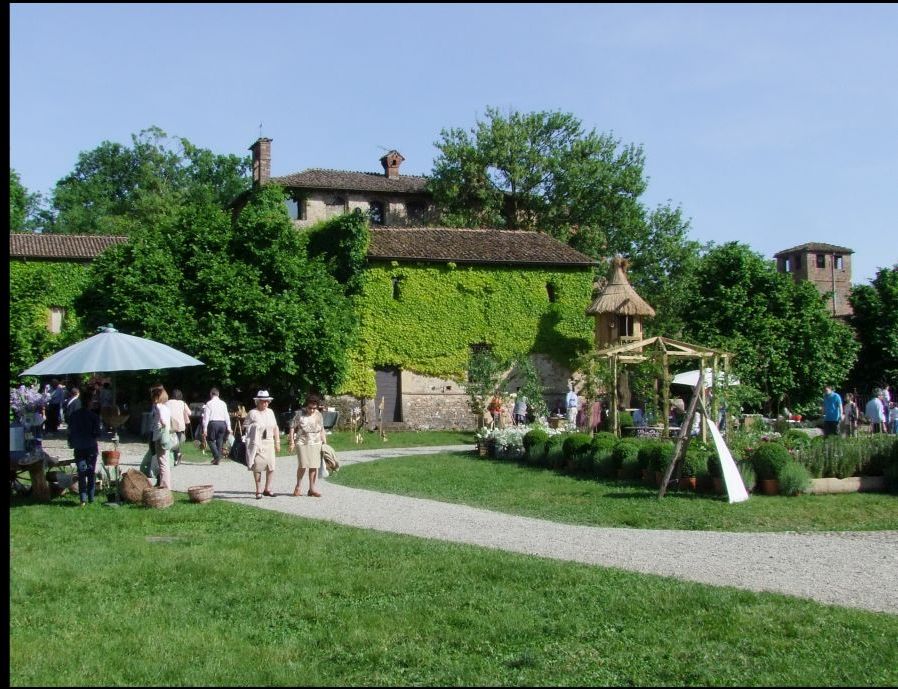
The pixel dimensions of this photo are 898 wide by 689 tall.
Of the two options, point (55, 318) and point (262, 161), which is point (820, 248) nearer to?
point (262, 161)

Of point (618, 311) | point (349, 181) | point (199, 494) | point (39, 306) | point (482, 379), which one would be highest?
point (349, 181)

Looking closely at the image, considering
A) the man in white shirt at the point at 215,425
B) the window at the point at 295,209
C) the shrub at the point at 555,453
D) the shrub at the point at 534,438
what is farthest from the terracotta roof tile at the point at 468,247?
the shrub at the point at 555,453

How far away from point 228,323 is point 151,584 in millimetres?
20508

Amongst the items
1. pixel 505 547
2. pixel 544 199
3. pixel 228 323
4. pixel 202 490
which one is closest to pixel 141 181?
pixel 544 199

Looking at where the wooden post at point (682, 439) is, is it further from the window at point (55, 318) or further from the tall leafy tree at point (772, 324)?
the window at point (55, 318)

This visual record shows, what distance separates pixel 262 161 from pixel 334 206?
428 cm

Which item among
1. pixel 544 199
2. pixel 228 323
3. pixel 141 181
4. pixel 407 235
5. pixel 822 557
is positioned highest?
pixel 141 181

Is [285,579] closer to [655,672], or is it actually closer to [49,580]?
[49,580]

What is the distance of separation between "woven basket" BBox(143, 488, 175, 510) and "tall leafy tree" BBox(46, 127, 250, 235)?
148ft

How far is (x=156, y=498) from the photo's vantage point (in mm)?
13016

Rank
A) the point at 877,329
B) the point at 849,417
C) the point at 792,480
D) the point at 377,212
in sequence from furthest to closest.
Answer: the point at 377,212, the point at 877,329, the point at 849,417, the point at 792,480

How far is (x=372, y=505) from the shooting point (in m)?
13.9

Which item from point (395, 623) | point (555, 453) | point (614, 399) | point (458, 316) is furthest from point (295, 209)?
point (395, 623)

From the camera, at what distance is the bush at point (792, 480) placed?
15.0 meters
